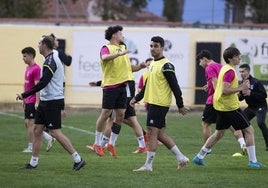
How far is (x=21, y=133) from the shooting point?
21859 millimetres

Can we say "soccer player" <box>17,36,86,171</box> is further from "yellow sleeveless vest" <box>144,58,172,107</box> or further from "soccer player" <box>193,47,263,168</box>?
"soccer player" <box>193,47,263,168</box>

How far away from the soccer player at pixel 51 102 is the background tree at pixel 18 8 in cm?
3980

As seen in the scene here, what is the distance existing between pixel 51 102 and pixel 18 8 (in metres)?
40.7

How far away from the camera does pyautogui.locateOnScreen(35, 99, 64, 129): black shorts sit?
41.7 ft

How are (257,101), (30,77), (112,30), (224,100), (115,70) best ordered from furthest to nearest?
1. (257,101)
2. (30,77)
3. (115,70)
4. (112,30)
5. (224,100)

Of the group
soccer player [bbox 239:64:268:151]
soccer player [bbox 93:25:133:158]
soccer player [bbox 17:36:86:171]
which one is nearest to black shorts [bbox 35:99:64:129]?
soccer player [bbox 17:36:86:171]

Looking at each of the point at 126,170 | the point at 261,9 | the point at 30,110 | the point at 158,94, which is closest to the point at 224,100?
the point at 158,94

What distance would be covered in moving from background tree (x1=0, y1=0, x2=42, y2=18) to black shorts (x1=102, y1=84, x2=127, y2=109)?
3749 centimetres

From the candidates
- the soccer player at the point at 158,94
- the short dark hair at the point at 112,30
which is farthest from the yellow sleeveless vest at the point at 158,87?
the short dark hair at the point at 112,30

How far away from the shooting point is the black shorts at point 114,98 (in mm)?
15258

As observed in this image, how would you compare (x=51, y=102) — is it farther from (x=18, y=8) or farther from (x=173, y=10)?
(x=173, y=10)

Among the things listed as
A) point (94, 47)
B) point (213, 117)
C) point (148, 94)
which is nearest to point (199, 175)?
point (148, 94)

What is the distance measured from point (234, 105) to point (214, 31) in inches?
863

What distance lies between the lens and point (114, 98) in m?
15.3
